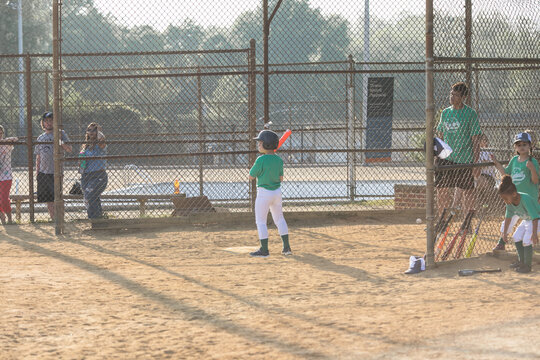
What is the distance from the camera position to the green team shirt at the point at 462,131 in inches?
344

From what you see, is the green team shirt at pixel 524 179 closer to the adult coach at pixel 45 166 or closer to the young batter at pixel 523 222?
the young batter at pixel 523 222

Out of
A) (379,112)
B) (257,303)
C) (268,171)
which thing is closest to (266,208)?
(268,171)

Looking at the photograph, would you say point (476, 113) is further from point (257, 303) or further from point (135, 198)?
point (135, 198)

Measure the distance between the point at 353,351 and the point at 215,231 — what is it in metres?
6.02

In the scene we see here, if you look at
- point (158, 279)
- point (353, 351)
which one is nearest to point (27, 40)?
point (158, 279)

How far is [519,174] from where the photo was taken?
7.68 meters

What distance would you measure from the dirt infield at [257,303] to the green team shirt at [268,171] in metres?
0.80

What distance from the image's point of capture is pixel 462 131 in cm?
877

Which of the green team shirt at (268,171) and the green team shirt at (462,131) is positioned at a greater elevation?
the green team shirt at (462,131)

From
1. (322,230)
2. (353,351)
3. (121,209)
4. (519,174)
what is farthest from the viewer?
(121,209)

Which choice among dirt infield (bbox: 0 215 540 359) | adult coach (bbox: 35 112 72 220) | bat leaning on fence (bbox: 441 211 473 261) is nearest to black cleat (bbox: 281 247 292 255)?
dirt infield (bbox: 0 215 540 359)

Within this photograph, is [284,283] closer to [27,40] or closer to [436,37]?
[436,37]

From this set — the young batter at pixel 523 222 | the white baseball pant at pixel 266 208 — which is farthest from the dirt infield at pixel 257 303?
the white baseball pant at pixel 266 208

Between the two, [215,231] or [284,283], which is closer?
[284,283]
